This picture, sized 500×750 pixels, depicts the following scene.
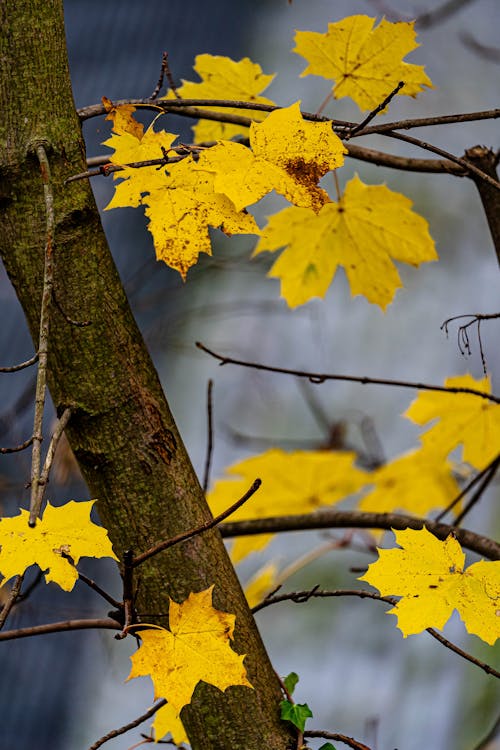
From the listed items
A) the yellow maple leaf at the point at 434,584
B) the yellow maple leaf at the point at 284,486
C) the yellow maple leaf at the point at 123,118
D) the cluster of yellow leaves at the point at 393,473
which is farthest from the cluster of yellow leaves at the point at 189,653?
the yellow maple leaf at the point at 284,486

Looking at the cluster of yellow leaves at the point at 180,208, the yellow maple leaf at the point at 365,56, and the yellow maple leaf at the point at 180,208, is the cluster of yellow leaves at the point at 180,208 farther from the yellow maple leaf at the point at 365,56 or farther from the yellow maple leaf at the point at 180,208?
the yellow maple leaf at the point at 365,56

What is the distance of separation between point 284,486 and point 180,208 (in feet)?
2.48

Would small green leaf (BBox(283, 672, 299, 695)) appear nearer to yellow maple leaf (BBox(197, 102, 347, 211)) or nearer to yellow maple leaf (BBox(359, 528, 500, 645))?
yellow maple leaf (BBox(359, 528, 500, 645))

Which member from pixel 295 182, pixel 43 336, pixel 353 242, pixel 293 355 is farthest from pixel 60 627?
pixel 293 355

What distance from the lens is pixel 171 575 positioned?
2.15 feet

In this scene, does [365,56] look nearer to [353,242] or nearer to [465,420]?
[353,242]

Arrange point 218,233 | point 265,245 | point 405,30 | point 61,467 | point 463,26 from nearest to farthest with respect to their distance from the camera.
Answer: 1. point 405,30
2. point 265,245
3. point 61,467
4. point 218,233
5. point 463,26

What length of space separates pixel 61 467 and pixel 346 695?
3.69 ft

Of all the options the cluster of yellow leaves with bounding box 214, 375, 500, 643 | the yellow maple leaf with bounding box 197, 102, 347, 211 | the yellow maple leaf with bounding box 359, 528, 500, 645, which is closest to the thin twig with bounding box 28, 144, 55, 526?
the yellow maple leaf with bounding box 197, 102, 347, 211

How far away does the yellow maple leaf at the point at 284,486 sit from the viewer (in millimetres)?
1308

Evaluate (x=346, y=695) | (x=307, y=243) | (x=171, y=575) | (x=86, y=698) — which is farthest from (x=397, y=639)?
(x=171, y=575)

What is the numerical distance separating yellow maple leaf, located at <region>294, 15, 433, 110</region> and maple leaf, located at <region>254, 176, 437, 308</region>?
10 centimetres

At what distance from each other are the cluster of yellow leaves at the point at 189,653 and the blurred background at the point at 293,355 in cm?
122

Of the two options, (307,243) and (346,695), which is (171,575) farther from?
(346,695)
